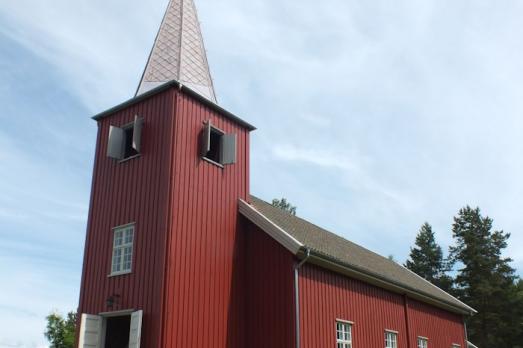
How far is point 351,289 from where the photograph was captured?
18.6m

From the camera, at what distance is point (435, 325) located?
2506 cm

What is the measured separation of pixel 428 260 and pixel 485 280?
25.8 ft

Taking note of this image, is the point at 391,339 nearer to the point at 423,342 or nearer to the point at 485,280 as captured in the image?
the point at 423,342

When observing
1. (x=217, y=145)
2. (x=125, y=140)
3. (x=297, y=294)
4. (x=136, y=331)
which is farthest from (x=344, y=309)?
(x=125, y=140)

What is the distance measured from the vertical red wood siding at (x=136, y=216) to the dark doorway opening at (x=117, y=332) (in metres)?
0.68

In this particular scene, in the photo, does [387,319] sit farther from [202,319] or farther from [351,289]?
[202,319]

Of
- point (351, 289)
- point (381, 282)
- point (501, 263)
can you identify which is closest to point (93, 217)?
point (351, 289)

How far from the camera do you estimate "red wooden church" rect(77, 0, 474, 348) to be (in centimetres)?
1468

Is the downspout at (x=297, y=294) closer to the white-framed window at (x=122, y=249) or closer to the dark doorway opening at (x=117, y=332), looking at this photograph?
the white-framed window at (x=122, y=249)

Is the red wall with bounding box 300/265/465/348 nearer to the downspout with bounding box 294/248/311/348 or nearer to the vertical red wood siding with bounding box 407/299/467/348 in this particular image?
the vertical red wood siding with bounding box 407/299/467/348

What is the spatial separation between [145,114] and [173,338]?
23.0 ft

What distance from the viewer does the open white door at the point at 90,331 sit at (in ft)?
48.3

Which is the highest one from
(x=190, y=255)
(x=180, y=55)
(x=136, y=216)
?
(x=180, y=55)

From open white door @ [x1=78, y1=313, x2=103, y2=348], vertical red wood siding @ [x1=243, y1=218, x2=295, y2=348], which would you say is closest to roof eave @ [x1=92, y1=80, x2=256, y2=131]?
vertical red wood siding @ [x1=243, y1=218, x2=295, y2=348]
